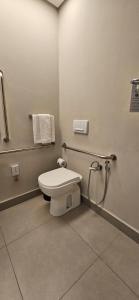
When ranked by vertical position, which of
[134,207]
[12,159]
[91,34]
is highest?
[91,34]

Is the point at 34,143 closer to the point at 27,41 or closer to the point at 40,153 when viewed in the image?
the point at 40,153

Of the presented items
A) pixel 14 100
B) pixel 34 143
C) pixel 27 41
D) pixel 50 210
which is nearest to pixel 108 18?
pixel 27 41

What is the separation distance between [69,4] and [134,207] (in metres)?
2.22

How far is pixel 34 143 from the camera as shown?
1771 millimetres

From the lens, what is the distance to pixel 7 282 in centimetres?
97

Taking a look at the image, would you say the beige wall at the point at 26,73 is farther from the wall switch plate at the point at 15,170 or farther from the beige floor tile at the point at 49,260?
the beige floor tile at the point at 49,260

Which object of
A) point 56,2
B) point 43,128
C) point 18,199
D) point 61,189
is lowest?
point 18,199

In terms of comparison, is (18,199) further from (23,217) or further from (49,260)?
(49,260)

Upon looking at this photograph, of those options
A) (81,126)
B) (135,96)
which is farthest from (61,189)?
(135,96)

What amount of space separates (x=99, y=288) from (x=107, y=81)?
5.30 ft

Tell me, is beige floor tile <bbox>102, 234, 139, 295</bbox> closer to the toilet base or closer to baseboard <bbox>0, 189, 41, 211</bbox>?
the toilet base

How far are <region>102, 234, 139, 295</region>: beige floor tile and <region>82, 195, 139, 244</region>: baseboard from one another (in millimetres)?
51

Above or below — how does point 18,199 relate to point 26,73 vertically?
below

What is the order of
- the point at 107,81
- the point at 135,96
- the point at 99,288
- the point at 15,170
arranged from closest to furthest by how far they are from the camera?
the point at 99,288, the point at 135,96, the point at 107,81, the point at 15,170
